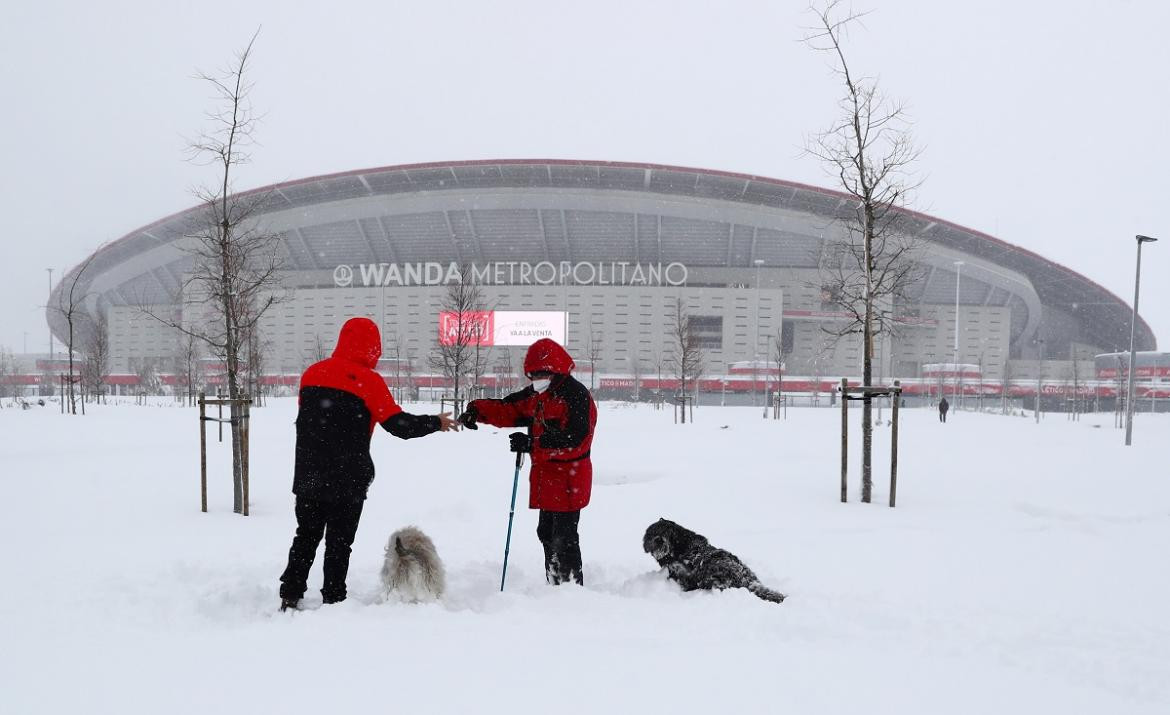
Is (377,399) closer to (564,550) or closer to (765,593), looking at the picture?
(564,550)

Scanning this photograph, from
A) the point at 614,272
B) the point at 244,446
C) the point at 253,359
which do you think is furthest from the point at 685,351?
the point at 614,272

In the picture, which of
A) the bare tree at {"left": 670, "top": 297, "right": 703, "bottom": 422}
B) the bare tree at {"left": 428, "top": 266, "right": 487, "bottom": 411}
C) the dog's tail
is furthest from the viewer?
the bare tree at {"left": 670, "top": 297, "right": 703, "bottom": 422}

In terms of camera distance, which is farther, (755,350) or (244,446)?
(755,350)

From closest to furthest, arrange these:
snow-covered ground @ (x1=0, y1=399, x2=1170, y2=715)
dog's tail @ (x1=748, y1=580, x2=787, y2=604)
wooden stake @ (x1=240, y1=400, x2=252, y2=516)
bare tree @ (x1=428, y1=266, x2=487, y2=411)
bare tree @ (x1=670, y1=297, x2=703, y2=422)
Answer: snow-covered ground @ (x1=0, y1=399, x2=1170, y2=715)
dog's tail @ (x1=748, y1=580, x2=787, y2=604)
wooden stake @ (x1=240, y1=400, x2=252, y2=516)
bare tree @ (x1=428, y1=266, x2=487, y2=411)
bare tree @ (x1=670, y1=297, x2=703, y2=422)

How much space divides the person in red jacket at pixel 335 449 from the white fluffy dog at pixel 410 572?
0.26m

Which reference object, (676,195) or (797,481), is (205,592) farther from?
(676,195)

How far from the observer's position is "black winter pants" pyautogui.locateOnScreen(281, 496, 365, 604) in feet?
11.6

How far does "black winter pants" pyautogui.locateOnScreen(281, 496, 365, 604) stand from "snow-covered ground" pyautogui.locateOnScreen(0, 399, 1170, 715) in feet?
0.51

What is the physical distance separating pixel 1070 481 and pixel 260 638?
35.3 feet

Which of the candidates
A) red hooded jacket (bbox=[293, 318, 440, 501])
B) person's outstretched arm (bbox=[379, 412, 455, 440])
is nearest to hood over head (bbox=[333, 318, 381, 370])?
red hooded jacket (bbox=[293, 318, 440, 501])

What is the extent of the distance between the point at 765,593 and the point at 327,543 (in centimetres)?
270

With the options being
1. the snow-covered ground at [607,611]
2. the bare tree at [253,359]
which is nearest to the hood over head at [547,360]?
the snow-covered ground at [607,611]

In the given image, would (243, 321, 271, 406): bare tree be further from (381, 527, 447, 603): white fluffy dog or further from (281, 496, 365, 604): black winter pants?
(381, 527, 447, 603): white fluffy dog

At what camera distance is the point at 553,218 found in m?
53.0
